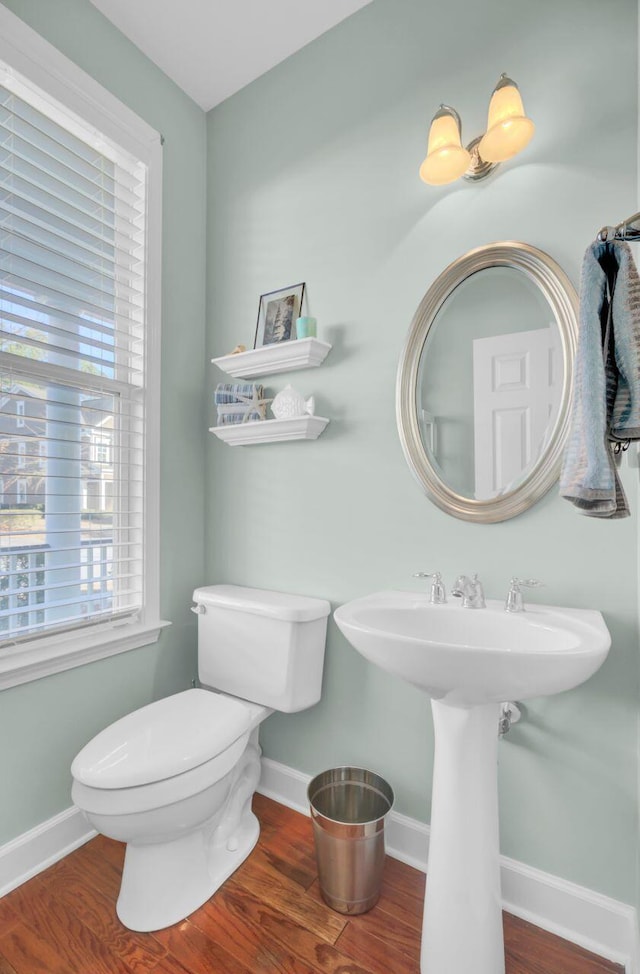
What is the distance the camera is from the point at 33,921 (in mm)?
1296

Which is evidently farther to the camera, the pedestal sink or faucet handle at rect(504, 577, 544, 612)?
faucet handle at rect(504, 577, 544, 612)

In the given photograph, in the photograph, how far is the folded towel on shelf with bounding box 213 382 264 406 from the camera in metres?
1.83

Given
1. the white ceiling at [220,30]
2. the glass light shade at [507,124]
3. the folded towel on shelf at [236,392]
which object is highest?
the white ceiling at [220,30]

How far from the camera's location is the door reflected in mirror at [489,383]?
4.38 ft

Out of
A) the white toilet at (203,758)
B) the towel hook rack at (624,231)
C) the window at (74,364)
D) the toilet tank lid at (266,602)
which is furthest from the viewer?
the toilet tank lid at (266,602)

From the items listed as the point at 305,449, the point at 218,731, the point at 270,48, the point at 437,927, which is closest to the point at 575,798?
the point at 437,927

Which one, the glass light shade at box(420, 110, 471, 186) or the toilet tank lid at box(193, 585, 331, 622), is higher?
the glass light shade at box(420, 110, 471, 186)

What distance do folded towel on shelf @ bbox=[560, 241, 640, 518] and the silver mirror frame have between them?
17.5 inches

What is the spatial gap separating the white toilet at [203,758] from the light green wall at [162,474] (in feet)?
0.72

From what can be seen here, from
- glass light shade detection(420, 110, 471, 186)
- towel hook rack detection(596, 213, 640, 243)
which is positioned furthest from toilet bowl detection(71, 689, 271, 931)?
glass light shade detection(420, 110, 471, 186)

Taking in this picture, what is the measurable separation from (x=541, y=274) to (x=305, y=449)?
0.91 meters

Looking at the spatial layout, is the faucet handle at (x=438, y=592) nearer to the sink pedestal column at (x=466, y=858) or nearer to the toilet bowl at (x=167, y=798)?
the sink pedestal column at (x=466, y=858)

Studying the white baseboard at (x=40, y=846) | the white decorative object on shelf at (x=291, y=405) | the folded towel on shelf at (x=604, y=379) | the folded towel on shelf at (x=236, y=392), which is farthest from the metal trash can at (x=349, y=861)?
the folded towel on shelf at (x=236, y=392)

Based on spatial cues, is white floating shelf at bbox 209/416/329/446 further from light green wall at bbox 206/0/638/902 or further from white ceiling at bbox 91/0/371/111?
white ceiling at bbox 91/0/371/111
